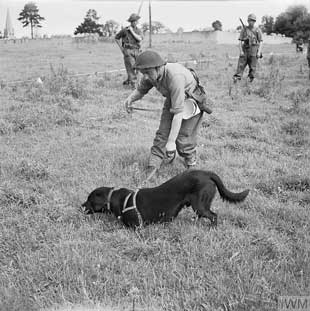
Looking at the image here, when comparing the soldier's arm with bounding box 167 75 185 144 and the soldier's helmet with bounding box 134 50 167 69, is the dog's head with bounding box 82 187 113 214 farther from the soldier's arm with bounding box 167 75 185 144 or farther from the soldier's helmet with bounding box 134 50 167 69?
the soldier's helmet with bounding box 134 50 167 69

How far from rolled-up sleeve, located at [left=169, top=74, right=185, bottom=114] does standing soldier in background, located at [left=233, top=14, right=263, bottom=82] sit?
28.1 ft

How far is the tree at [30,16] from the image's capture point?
2899 inches

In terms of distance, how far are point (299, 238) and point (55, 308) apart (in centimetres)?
215

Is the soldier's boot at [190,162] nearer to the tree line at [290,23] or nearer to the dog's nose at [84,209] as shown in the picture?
the dog's nose at [84,209]

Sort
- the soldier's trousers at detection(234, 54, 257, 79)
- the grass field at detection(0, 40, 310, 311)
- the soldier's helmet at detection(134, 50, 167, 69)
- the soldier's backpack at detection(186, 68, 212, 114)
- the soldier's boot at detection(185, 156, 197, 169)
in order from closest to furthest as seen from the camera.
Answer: the grass field at detection(0, 40, 310, 311) → the soldier's helmet at detection(134, 50, 167, 69) → the soldier's backpack at detection(186, 68, 212, 114) → the soldier's boot at detection(185, 156, 197, 169) → the soldier's trousers at detection(234, 54, 257, 79)

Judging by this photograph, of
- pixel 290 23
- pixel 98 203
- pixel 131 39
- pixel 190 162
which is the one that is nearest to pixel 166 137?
pixel 190 162

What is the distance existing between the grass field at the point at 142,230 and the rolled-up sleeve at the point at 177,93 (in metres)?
1.01

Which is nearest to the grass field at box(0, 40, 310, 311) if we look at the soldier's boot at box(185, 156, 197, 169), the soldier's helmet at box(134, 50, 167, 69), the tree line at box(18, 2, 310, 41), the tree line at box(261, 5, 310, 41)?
the soldier's boot at box(185, 156, 197, 169)

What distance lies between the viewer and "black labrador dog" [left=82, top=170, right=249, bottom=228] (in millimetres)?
3783

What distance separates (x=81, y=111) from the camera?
8891 mm

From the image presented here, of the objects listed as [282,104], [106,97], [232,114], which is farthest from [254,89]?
[106,97]

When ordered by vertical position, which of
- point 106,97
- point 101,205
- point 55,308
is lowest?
point 55,308

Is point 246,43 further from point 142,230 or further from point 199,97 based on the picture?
point 142,230

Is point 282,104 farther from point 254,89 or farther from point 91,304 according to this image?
point 91,304
